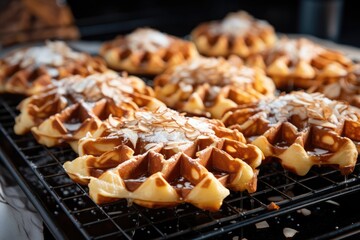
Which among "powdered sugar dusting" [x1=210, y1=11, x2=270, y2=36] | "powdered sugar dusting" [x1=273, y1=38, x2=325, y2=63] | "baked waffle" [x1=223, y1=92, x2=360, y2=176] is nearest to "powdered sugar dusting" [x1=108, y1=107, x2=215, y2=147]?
"baked waffle" [x1=223, y1=92, x2=360, y2=176]

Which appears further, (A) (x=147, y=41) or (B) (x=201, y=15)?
(B) (x=201, y=15)

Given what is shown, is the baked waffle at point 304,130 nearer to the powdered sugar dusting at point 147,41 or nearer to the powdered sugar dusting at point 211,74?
the powdered sugar dusting at point 211,74

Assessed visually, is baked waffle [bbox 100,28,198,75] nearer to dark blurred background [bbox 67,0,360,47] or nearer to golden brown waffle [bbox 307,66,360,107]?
golden brown waffle [bbox 307,66,360,107]

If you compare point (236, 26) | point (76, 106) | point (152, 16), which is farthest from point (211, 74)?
point (152, 16)

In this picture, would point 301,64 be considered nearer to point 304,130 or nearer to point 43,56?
point 304,130

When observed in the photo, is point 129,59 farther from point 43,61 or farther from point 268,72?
point 268,72

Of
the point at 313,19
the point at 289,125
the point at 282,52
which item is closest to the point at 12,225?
the point at 289,125

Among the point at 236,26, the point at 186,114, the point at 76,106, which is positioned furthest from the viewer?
the point at 236,26
